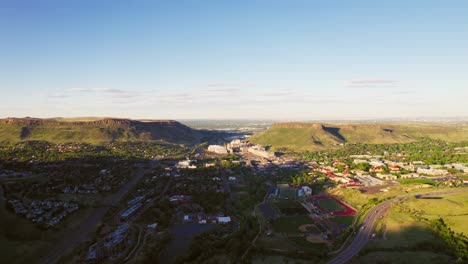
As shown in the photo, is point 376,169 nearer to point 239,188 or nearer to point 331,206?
point 331,206

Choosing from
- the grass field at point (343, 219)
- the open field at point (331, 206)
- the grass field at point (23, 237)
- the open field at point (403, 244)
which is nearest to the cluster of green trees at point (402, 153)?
the open field at point (331, 206)

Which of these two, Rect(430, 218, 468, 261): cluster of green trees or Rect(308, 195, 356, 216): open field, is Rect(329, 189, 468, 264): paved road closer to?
Rect(308, 195, 356, 216): open field

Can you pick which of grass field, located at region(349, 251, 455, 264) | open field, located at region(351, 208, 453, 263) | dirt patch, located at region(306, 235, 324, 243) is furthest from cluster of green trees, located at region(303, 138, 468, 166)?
grass field, located at region(349, 251, 455, 264)

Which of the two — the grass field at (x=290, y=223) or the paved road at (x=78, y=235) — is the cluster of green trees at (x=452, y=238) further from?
the paved road at (x=78, y=235)

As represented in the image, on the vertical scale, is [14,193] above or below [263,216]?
above

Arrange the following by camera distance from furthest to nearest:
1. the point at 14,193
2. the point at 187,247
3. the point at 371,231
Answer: the point at 14,193 → the point at 371,231 → the point at 187,247

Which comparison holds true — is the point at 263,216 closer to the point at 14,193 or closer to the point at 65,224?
the point at 65,224

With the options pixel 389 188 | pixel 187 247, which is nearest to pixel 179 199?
pixel 187 247

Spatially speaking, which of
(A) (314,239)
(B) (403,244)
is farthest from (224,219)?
(B) (403,244)
